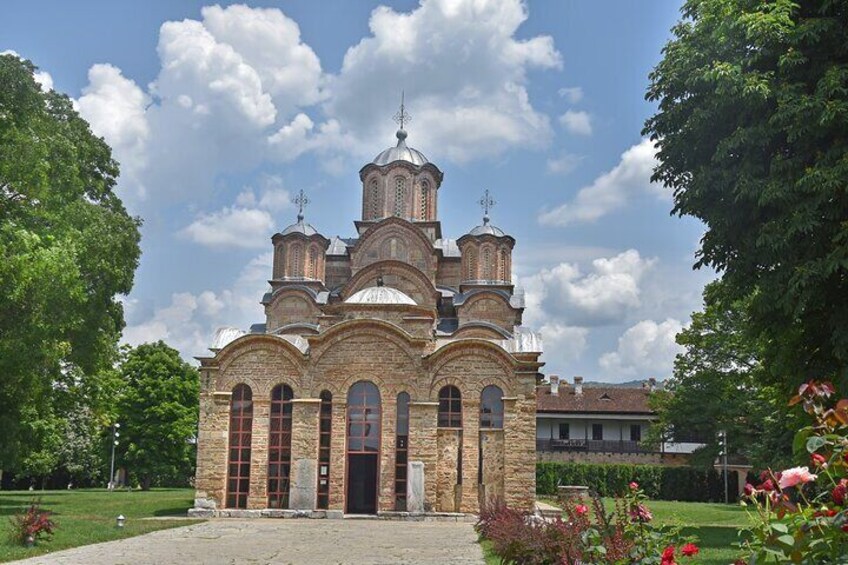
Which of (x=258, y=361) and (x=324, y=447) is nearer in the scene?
(x=324, y=447)

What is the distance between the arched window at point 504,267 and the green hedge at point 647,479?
10.9m

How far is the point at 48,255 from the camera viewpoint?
61.5 ft

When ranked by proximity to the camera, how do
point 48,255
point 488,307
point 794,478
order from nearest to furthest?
point 794,478 < point 48,255 < point 488,307

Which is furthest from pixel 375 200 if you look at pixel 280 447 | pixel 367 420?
pixel 280 447

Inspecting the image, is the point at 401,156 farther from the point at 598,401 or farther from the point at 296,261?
the point at 598,401

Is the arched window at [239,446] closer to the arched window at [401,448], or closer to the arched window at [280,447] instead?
the arched window at [280,447]

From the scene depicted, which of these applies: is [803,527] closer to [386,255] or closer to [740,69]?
[740,69]

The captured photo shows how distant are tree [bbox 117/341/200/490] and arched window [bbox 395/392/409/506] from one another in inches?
880

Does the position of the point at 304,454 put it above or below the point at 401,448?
below

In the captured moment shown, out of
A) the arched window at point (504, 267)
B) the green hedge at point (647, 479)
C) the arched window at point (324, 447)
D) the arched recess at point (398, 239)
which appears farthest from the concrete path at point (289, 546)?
the green hedge at point (647, 479)

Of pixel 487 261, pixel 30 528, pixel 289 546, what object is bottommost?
pixel 289 546

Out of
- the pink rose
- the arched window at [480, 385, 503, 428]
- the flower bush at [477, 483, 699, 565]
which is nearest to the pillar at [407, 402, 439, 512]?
the arched window at [480, 385, 503, 428]

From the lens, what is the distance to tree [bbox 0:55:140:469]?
63.3 ft

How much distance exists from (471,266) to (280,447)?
12934 millimetres
